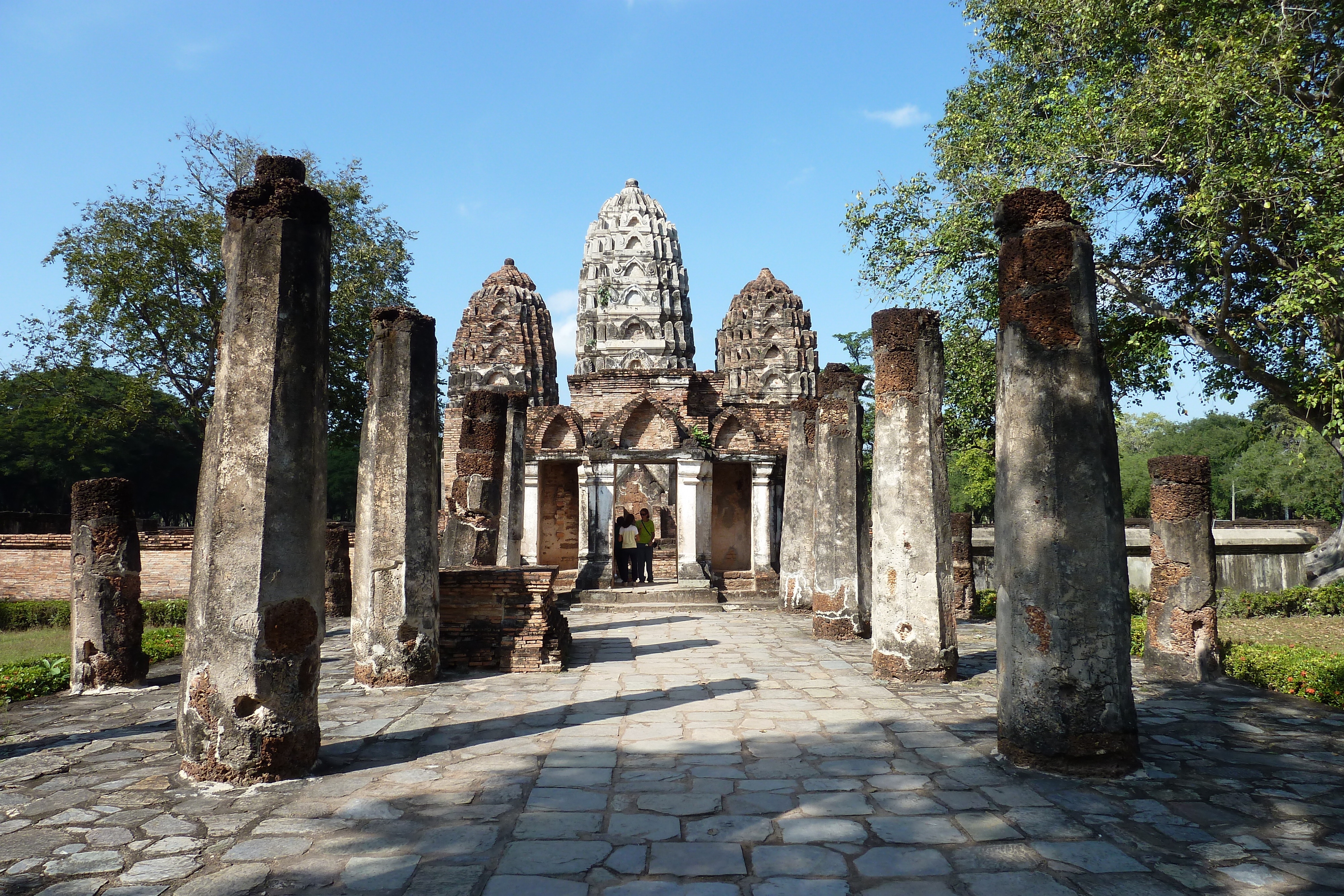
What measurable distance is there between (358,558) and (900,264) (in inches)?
451

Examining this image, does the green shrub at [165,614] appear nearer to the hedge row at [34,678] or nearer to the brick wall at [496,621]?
the hedge row at [34,678]

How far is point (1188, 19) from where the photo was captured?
13.3m

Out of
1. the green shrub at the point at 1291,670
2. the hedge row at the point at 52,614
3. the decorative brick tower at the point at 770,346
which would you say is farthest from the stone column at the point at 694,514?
the decorative brick tower at the point at 770,346

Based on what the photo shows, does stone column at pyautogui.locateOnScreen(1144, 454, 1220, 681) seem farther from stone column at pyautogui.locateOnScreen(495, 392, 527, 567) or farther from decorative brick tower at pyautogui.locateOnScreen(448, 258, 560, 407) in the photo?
decorative brick tower at pyautogui.locateOnScreen(448, 258, 560, 407)

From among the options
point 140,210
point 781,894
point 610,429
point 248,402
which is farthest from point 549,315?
point 781,894

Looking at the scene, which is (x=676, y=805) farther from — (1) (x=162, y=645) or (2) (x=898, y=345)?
(1) (x=162, y=645)

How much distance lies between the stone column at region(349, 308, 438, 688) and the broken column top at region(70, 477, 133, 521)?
2296mm

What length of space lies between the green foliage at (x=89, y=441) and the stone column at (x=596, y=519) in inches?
475

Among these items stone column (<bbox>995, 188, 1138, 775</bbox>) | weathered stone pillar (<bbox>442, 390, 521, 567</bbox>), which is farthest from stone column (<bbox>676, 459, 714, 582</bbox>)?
stone column (<bbox>995, 188, 1138, 775</bbox>)

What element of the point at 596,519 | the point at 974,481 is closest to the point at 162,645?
the point at 596,519

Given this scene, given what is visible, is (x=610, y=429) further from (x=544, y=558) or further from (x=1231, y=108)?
(x=1231, y=108)

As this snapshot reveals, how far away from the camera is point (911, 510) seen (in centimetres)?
757

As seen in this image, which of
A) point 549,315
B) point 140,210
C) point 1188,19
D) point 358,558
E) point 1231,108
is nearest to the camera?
point 358,558

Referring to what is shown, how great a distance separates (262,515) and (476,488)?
592 centimetres
